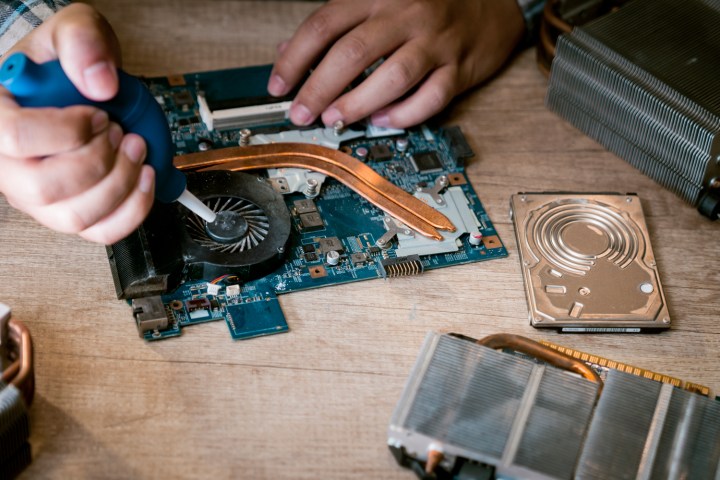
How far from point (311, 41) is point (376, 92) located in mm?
222

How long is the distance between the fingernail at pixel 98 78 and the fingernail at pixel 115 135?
0.06m

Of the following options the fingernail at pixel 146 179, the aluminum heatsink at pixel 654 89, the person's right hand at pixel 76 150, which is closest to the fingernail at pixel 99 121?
the person's right hand at pixel 76 150

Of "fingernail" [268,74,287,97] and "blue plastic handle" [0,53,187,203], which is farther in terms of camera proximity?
"fingernail" [268,74,287,97]

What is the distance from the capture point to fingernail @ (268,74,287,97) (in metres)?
2.06

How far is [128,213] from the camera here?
1407 mm

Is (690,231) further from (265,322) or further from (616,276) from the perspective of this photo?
(265,322)

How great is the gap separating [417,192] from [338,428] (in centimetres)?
65

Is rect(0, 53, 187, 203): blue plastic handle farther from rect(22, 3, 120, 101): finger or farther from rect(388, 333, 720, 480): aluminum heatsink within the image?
rect(388, 333, 720, 480): aluminum heatsink

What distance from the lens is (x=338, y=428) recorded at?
1454mm

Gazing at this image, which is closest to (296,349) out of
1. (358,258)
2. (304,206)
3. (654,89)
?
(358,258)

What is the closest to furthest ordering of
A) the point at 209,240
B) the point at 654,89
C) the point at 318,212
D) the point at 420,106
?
1. the point at 209,240
2. the point at 318,212
3. the point at 654,89
4. the point at 420,106

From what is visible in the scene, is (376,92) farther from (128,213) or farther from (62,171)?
(62,171)

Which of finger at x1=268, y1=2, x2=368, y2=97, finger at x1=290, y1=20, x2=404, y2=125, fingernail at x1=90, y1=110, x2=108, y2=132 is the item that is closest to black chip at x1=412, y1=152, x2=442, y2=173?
finger at x1=290, y1=20, x2=404, y2=125

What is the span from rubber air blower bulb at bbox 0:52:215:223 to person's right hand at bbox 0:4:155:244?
0.06 ft
